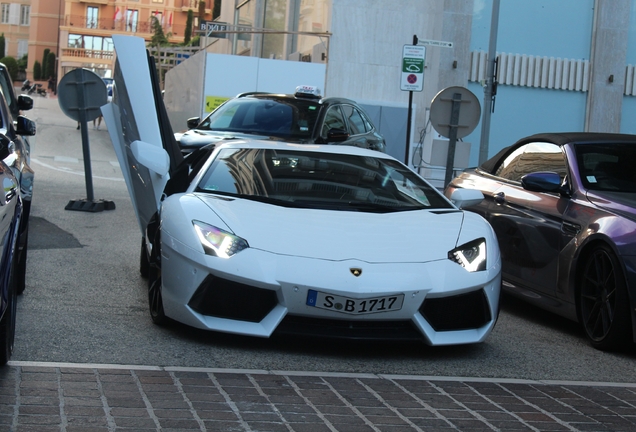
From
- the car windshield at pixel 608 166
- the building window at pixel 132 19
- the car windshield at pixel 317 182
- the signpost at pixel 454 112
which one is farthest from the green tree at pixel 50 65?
the car windshield at pixel 608 166

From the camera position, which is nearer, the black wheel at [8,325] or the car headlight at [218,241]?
the black wheel at [8,325]

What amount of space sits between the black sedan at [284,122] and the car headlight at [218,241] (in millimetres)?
6998

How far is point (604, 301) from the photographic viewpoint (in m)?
6.34

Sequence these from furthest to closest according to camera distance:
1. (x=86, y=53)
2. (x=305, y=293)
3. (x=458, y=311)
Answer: (x=86, y=53) < (x=458, y=311) < (x=305, y=293)

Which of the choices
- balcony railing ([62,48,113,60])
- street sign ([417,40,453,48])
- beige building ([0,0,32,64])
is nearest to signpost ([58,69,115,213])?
street sign ([417,40,453,48])

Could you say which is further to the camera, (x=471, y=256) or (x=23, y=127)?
(x=23, y=127)

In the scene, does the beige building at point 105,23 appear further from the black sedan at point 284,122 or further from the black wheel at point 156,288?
the black wheel at point 156,288

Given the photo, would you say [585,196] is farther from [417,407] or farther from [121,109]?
[121,109]

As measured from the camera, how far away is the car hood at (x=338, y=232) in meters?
5.53

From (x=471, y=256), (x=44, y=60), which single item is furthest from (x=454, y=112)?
(x=44, y=60)

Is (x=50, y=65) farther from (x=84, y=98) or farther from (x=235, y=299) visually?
(x=235, y=299)

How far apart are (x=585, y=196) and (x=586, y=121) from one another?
21.8m

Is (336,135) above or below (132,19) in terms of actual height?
below

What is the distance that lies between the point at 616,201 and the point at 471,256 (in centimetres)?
130
